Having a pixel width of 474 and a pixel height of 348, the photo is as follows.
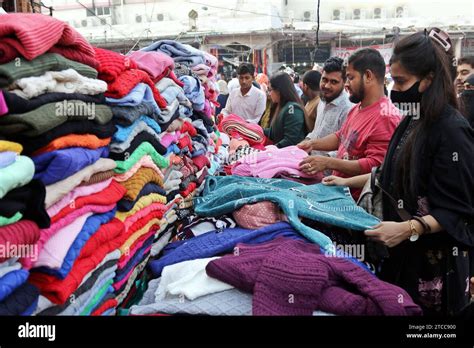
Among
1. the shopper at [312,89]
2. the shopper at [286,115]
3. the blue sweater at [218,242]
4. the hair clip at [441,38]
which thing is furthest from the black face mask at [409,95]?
the shopper at [312,89]

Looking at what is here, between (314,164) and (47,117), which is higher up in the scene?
(47,117)

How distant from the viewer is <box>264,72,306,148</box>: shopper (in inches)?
144

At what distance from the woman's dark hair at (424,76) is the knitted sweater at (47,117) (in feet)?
3.78

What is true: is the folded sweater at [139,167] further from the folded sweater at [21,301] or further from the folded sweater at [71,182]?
the folded sweater at [21,301]

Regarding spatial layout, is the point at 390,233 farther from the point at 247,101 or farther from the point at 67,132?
the point at 247,101

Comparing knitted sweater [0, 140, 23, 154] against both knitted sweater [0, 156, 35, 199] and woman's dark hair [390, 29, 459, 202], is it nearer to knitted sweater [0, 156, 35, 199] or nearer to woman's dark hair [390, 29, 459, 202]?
knitted sweater [0, 156, 35, 199]

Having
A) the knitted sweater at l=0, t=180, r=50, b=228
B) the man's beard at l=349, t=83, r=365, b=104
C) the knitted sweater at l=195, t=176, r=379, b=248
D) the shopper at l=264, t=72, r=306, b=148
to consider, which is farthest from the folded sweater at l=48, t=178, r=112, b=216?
the shopper at l=264, t=72, r=306, b=148

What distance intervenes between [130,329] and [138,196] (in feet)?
1.66

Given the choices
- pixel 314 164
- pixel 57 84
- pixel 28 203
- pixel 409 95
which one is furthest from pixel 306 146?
pixel 28 203

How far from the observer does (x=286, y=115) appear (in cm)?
368

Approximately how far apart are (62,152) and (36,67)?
0.21 metres

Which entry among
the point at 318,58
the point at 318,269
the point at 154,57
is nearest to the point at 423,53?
the point at 318,269

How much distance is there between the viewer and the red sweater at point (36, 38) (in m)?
1.01

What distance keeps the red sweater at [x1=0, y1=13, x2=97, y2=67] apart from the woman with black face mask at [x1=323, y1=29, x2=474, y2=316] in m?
1.16
